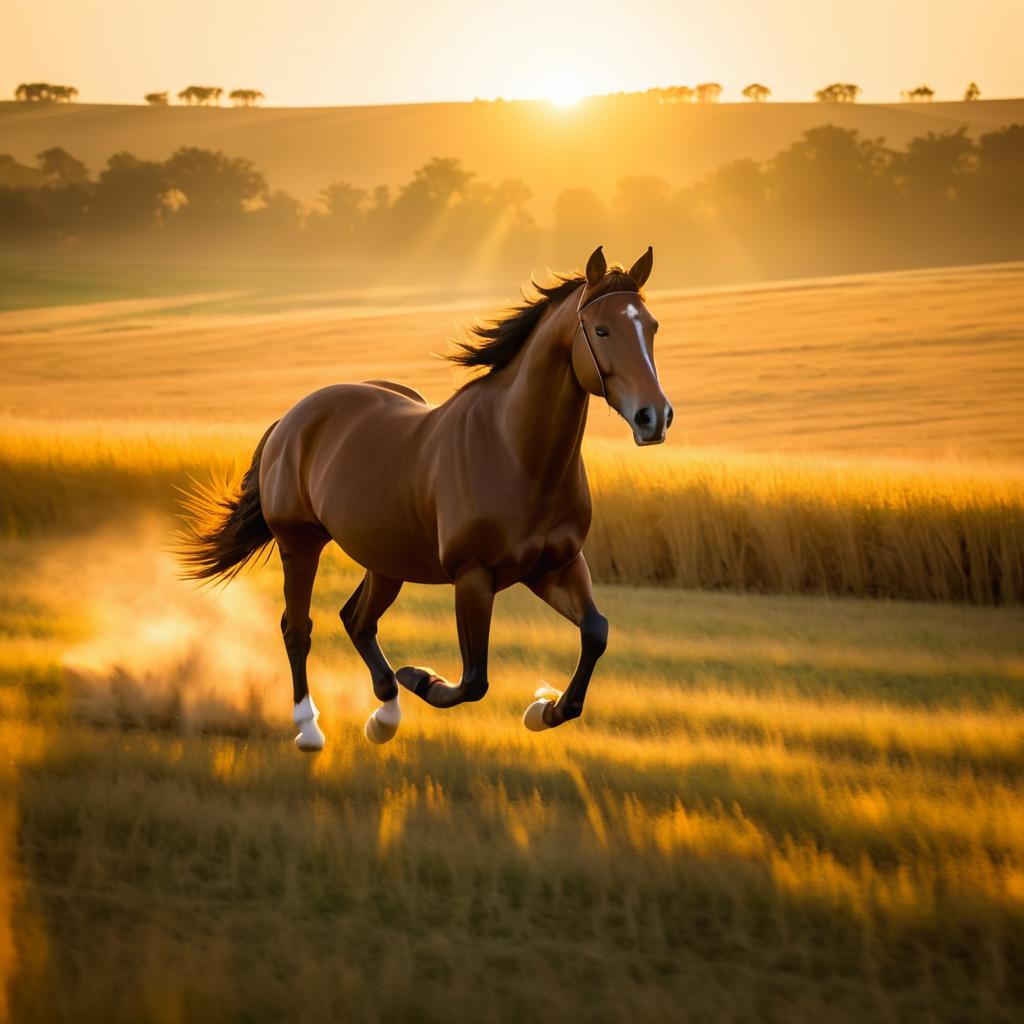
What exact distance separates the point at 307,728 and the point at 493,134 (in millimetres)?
88224

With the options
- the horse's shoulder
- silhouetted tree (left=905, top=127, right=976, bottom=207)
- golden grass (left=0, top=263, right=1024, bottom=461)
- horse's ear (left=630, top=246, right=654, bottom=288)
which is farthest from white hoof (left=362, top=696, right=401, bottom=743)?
silhouetted tree (left=905, top=127, right=976, bottom=207)

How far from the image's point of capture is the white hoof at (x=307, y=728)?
6508 mm

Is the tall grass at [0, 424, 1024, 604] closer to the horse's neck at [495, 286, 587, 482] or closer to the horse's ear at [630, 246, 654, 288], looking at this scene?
the horse's neck at [495, 286, 587, 482]

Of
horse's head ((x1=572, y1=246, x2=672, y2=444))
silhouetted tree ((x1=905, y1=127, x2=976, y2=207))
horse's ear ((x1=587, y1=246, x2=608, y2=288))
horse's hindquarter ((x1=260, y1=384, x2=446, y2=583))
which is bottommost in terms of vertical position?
horse's hindquarter ((x1=260, y1=384, x2=446, y2=583))

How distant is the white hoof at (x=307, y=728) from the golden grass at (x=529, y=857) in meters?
0.16

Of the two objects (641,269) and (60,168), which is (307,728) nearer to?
(641,269)

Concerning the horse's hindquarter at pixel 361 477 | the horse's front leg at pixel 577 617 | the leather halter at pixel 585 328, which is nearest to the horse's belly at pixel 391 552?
the horse's hindquarter at pixel 361 477

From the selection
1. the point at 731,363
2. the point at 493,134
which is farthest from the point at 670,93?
the point at 731,363

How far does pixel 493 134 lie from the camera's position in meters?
90.9

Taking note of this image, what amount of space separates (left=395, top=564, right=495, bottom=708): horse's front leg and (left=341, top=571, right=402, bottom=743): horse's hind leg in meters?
0.86

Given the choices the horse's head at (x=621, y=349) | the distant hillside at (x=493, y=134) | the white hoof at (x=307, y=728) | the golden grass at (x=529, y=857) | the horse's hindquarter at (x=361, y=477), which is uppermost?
the distant hillside at (x=493, y=134)

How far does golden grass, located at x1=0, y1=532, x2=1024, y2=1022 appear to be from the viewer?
13.3 feet

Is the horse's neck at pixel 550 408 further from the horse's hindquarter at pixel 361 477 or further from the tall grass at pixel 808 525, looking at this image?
the tall grass at pixel 808 525

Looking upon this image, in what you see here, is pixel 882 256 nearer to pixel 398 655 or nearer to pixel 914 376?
pixel 914 376
